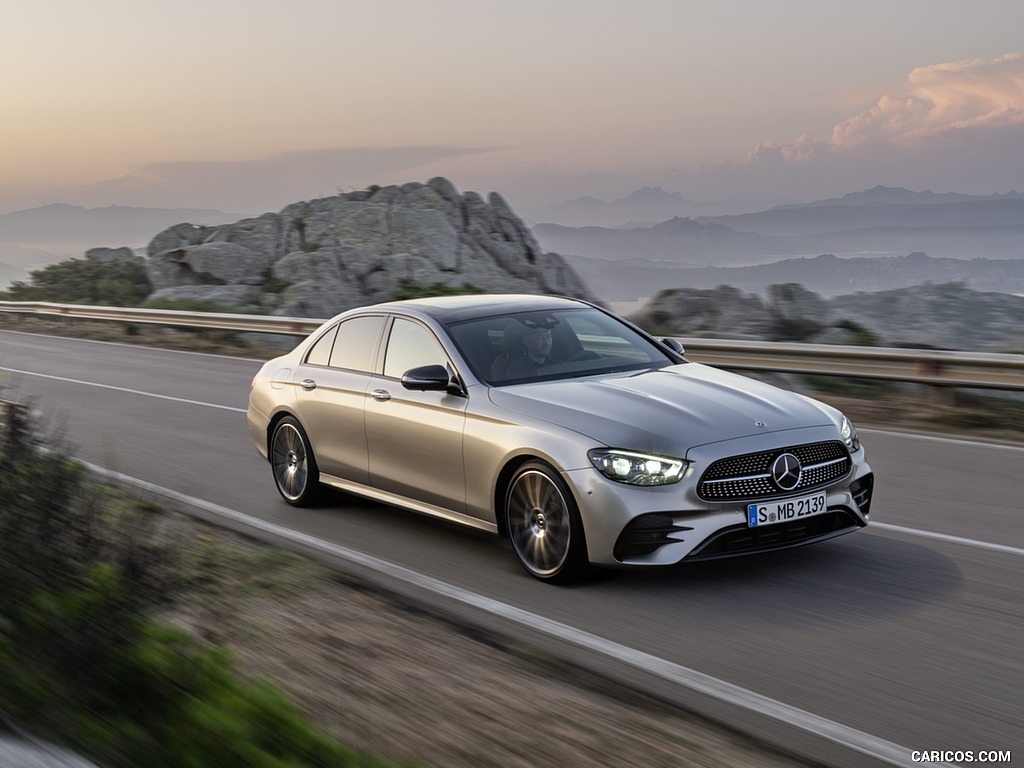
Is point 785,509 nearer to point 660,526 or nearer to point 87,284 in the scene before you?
point 660,526

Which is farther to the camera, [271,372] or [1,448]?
[271,372]

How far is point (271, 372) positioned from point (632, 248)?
49501mm

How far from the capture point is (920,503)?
8.27 metres

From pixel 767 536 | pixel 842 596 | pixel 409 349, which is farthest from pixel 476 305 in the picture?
pixel 842 596

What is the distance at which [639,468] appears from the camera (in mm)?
6008

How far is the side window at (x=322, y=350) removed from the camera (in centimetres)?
854

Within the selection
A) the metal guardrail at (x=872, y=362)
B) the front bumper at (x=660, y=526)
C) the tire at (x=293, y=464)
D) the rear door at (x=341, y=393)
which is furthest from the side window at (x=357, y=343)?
the metal guardrail at (x=872, y=362)

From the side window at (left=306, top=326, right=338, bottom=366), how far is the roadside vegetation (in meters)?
3.77

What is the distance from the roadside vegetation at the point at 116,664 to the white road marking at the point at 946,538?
4699mm

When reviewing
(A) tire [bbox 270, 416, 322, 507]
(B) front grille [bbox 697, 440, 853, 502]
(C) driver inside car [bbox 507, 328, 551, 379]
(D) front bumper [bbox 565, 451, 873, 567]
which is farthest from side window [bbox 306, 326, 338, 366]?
(B) front grille [bbox 697, 440, 853, 502]

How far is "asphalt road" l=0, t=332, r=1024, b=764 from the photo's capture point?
15.3ft

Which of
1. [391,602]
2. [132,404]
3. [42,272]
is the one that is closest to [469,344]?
[391,602]

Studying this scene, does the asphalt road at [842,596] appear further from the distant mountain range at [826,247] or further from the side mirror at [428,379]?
the distant mountain range at [826,247]

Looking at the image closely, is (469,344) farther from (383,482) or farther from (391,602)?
(391,602)
